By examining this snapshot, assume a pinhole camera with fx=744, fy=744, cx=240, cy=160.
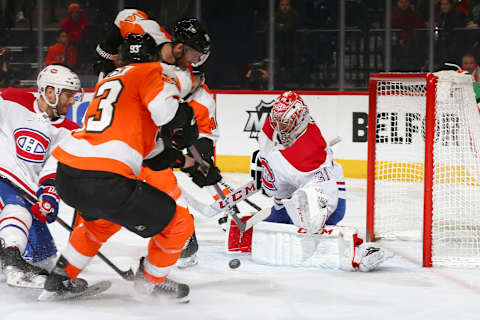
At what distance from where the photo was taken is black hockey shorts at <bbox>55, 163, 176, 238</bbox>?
7.46ft

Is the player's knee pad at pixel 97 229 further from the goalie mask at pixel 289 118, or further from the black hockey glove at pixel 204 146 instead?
the goalie mask at pixel 289 118

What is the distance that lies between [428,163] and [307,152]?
53 cm

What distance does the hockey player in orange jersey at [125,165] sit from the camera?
7.48 ft

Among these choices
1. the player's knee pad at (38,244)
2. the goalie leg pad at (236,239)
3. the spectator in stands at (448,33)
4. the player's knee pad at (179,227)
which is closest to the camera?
the player's knee pad at (179,227)

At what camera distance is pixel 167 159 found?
2486 mm

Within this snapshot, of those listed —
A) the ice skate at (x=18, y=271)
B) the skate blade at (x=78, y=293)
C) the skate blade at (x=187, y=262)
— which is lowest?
the skate blade at (x=187, y=262)

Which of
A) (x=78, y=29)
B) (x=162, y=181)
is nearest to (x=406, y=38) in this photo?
(x=78, y=29)

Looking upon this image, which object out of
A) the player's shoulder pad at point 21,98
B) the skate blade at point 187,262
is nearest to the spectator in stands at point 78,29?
the player's shoulder pad at point 21,98

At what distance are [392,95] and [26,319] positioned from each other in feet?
7.56

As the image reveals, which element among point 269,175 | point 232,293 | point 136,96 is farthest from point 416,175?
point 136,96

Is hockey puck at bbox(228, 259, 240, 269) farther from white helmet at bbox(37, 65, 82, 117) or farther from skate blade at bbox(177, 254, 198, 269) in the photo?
white helmet at bbox(37, 65, 82, 117)

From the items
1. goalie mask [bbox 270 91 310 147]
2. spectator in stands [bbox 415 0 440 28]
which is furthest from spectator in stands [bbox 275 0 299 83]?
goalie mask [bbox 270 91 310 147]

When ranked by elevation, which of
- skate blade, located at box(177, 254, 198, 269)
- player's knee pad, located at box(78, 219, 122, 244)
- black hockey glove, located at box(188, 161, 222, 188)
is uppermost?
black hockey glove, located at box(188, 161, 222, 188)

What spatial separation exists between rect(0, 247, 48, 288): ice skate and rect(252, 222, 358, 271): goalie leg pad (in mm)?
A: 984
